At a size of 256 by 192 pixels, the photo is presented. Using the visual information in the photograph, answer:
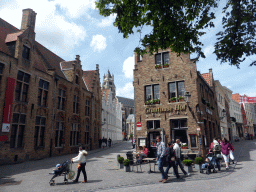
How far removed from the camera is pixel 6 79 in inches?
554

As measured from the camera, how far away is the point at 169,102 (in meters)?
16.0

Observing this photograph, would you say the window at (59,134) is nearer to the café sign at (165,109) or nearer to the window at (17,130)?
the window at (17,130)

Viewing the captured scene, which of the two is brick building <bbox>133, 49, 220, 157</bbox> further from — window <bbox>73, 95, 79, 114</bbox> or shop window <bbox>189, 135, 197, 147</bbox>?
window <bbox>73, 95, 79, 114</bbox>

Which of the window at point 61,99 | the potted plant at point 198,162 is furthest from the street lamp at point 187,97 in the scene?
the window at point 61,99

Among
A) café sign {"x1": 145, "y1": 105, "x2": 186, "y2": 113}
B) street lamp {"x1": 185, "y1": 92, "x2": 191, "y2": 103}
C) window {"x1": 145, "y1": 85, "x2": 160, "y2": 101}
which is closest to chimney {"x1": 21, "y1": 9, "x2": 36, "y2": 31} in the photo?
window {"x1": 145, "y1": 85, "x2": 160, "y2": 101}

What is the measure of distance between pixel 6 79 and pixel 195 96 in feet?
50.5

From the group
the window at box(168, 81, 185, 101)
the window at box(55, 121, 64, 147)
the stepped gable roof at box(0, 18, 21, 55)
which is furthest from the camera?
the window at box(55, 121, 64, 147)

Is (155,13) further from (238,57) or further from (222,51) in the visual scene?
(238,57)

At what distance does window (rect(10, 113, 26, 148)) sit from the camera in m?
14.6

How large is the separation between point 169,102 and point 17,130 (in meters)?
13.1

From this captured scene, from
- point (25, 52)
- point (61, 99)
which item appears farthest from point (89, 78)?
point (25, 52)

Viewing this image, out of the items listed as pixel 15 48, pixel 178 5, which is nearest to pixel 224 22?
pixel 178 5

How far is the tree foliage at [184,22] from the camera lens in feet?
18.4

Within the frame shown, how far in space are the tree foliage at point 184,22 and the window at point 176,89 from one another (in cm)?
953
